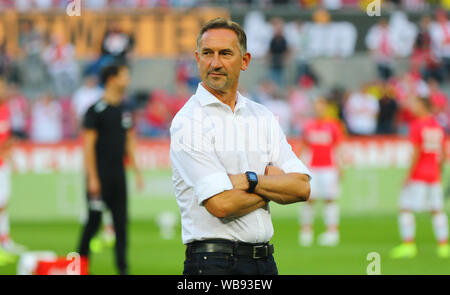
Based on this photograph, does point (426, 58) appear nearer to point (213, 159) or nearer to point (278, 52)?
point (278, 52)

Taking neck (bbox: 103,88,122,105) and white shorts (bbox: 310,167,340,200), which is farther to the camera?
white shorts (bbox: 310,167,340,200)

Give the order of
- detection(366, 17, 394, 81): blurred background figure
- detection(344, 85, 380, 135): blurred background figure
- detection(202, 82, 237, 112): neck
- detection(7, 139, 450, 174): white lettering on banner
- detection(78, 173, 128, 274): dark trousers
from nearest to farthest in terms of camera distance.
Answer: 1. detection(202, 82, 237, 112): neck
2. detection(78, 173, 128, 274): dark trousers
3. detection(7, 139, 450, 174): white lettering on banner
4. detection(344, 85, 380, 135): blurred background figure
5. detection(366, 17, 394, 81): blurred background figure

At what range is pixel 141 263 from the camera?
41.1ft

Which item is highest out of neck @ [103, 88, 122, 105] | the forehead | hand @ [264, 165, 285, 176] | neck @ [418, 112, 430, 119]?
neck @ [418, 112, 430, 119]

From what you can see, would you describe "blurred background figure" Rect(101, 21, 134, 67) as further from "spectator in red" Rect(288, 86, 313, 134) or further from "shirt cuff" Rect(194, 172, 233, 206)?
"shirt cuff" Rect(194, 172, 233, 206)

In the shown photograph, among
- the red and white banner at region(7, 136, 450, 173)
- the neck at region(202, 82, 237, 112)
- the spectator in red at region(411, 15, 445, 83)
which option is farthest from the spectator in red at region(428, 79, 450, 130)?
the neck at region(202, 82, 237, 112)

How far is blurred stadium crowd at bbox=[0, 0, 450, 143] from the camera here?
21.2 meters

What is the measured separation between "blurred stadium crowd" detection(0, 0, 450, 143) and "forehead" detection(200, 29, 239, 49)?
15.4 m

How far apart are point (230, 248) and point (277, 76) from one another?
17.7 metres

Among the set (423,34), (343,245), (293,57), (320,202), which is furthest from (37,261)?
(423,34)

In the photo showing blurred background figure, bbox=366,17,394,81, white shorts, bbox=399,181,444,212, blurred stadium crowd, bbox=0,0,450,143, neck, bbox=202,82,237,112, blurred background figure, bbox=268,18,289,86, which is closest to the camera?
neck, bbox=202,82,237,112

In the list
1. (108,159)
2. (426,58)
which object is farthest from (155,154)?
(108,159)

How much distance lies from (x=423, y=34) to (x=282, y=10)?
4091 millimetres
